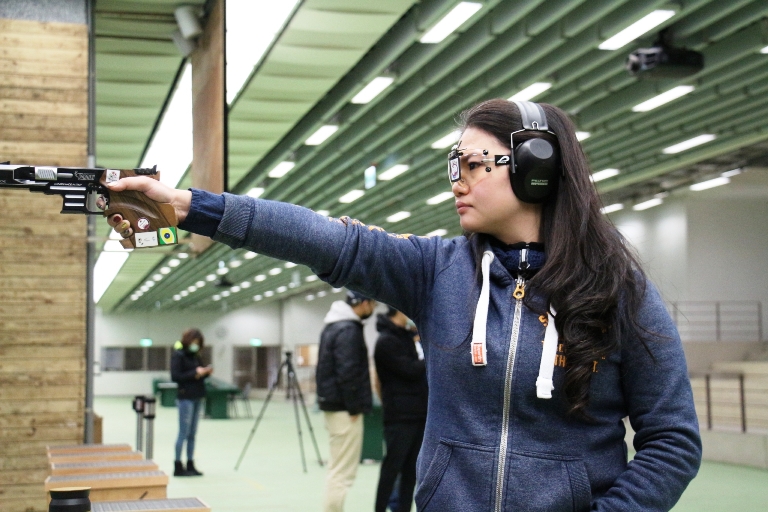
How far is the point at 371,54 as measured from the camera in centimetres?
873

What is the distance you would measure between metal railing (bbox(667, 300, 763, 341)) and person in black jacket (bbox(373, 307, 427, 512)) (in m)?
13.0

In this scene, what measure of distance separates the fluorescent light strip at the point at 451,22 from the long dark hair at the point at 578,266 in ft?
18.7

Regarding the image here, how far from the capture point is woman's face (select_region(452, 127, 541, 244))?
1.51 m

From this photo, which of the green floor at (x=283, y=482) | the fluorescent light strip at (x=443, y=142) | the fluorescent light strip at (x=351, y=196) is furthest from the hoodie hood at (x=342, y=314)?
the fluorescent light strip at (x=351, y=196)

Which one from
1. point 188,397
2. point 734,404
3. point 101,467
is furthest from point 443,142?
point 101,467

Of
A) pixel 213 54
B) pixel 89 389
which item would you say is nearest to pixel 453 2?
pixel 213 54

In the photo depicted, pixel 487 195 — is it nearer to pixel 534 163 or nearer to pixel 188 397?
pixel 534 163

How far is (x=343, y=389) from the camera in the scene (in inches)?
221

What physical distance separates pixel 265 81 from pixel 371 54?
1.19 metres

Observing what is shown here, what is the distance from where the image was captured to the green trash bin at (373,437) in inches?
376

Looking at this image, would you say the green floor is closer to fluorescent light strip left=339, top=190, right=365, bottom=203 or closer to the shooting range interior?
the shooting range interior

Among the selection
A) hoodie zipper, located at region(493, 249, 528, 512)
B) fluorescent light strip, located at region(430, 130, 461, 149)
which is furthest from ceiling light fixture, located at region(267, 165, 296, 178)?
hoodie zipper, located at region(493, 249, 528, 512)

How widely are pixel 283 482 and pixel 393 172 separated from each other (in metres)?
6.27

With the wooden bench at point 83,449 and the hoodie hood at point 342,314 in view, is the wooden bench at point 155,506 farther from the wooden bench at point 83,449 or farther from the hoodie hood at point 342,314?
the hoodie hood at point 342,314
